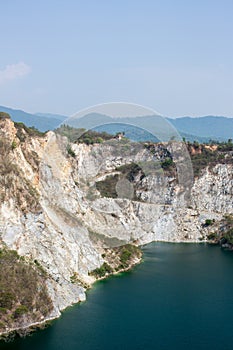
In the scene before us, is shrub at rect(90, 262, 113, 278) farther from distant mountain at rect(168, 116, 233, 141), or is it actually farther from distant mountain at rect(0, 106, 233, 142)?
distant mountain at rect(168, 116, 233, 141)

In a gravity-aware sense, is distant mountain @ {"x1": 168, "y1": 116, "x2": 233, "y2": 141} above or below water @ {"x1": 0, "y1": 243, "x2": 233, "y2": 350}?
above

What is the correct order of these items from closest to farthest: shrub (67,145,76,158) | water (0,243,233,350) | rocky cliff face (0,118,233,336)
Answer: water (0,243,233,350), rocky cliff face (0,118,233,336), shrub (67,145,76,158)

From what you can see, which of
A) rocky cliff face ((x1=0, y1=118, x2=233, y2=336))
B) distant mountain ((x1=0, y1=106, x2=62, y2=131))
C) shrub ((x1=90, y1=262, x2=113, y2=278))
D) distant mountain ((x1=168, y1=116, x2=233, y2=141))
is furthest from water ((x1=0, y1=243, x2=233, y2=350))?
distant mountain ((x1=168, y1=116, x2=233, y2=141))

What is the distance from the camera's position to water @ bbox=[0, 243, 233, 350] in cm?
1662

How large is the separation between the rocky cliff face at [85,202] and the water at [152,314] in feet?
3.78

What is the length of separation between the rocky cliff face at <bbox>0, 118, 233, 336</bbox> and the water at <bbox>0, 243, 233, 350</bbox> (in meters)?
1.15

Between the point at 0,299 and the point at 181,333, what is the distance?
6.09 meters

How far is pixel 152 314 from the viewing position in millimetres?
19109

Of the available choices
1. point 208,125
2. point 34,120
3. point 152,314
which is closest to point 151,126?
point 152,314

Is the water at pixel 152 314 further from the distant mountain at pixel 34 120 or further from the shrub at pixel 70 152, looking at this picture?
the distant mountain at pixel 34 120

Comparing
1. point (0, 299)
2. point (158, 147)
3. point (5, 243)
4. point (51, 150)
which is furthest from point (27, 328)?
point (158, 147)

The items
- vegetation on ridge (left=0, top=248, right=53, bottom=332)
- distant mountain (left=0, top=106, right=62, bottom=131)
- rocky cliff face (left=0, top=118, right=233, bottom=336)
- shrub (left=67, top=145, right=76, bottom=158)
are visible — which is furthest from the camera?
distant mountain (left=0, top=106, right=62, bottom=131)

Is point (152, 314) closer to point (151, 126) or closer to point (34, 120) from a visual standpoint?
point (151, 126)

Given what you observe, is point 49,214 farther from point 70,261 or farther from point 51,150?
point 51,150
